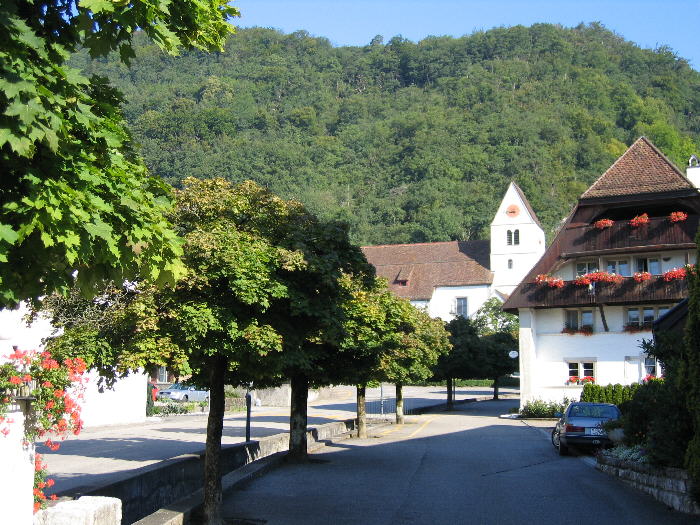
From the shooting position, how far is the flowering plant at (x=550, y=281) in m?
39.3

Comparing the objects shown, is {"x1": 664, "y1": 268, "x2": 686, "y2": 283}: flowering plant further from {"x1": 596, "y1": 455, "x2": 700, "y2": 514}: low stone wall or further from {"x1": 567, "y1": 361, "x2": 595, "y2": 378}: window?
{"x1": 596, "y1": 455, "x2": 700, "y2": 514}: low stone wall

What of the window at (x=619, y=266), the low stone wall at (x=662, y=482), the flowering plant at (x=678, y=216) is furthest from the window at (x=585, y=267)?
the low stone wall at (x=662, y=482)

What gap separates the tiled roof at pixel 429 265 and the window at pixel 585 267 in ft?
202

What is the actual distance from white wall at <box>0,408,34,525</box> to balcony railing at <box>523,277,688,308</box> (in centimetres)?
3292

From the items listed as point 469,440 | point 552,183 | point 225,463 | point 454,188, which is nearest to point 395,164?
point 454,188

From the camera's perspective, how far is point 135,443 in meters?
25.3

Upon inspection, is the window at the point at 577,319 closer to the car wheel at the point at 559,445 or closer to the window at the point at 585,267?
the window at the point at 585,267

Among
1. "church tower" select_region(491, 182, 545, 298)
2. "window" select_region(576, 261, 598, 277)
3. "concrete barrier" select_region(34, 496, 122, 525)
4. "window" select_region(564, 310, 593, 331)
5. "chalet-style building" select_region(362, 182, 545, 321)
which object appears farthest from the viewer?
"church tower" select_region(491, 182, 545, 298)

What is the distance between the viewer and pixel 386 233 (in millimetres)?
142125

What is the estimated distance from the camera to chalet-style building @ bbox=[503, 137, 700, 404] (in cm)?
3738

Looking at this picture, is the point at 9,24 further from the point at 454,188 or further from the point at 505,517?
the point at 454,188

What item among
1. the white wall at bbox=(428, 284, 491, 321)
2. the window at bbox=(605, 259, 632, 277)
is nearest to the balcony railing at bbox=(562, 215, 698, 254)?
the window at bbox=(605, 259, 632, 277)

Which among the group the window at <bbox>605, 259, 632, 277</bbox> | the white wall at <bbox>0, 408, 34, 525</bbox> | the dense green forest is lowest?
the white wall at <bbox>0, 408, 34, 525</bbox>

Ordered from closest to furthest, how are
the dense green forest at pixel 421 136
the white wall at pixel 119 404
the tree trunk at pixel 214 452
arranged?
the tree trunk at pixel 214 452 < the white wall at pixel 119 404 < the dense green forest at pixel 421 136
